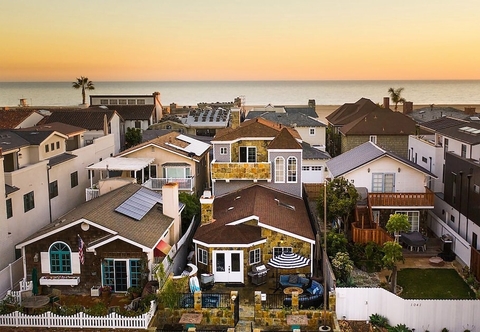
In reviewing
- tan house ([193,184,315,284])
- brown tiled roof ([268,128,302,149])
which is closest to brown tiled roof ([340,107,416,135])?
brown tiled roof ([268,128,302,149])

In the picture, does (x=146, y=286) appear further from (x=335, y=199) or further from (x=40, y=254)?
(x=335, y=199)

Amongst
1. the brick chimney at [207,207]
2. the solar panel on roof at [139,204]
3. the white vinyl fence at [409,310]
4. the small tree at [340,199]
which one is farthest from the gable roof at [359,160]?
the white vinyl fence at [409,310]

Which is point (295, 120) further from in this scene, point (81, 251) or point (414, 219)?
point (81, 251)

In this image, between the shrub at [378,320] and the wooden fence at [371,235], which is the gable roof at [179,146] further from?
the shrub at [378,320]

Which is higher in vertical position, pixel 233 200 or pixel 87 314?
pixel 233 200

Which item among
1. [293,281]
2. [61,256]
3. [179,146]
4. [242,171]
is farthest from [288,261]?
[179,146]

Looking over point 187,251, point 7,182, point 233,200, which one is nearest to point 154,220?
point 187,251
